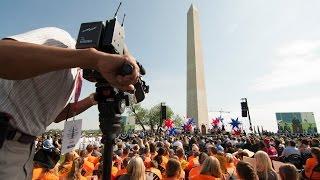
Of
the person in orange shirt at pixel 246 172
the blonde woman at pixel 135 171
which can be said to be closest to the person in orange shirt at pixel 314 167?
the person in orange shirt at pixel 246 172

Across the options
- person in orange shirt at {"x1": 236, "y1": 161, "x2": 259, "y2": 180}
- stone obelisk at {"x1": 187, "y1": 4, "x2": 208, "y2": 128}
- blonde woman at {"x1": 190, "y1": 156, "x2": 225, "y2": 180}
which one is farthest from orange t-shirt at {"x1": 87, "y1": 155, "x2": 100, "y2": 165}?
stone obelisk at {"x1": 187, "y1": 4, "x2": 208, "y2": 128}

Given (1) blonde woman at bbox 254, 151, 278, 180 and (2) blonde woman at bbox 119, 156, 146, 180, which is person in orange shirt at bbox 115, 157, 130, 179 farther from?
(1) blonde woman at bbox 254, 151, 278, 180

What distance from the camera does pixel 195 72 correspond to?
3953 centimetres

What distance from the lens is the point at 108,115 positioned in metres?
1.59

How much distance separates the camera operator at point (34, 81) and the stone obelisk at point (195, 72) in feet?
124

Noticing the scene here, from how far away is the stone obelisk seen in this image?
3906cm

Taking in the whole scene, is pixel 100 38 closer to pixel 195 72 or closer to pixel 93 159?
pixel 93 159

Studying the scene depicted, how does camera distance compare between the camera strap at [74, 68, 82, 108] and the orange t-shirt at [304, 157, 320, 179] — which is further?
the orange t-shirt at [304, 157, 320, 179]

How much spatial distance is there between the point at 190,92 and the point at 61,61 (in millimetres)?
38901

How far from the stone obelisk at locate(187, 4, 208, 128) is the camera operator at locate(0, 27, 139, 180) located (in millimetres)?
37902

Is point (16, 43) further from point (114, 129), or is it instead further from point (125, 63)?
point (114, 129)

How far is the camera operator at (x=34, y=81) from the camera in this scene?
120 centimetres

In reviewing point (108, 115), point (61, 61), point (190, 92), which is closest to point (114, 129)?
point (108, 115)

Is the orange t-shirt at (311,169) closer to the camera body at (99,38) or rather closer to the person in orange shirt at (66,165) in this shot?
the person in orange shirt at (66,165)
